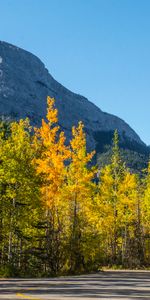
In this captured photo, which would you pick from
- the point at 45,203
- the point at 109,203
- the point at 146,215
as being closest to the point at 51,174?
the point at 45,203

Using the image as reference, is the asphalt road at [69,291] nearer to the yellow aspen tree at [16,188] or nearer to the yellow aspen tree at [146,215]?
the yellow aspen tree at [16,188]

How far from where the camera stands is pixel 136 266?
47.7 m

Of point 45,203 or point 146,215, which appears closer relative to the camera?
point 45,203

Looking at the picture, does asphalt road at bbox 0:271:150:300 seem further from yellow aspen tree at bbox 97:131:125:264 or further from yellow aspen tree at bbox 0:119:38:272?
yellow aspen tree at bbox 97:131:125:264

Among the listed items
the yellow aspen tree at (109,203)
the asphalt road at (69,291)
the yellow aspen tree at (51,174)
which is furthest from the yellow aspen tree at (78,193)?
the asphalt road at (69,291)

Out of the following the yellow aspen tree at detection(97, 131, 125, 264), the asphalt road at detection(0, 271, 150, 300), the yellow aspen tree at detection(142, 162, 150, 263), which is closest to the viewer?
the asphalt road at detection(0, 271, 150, 300)

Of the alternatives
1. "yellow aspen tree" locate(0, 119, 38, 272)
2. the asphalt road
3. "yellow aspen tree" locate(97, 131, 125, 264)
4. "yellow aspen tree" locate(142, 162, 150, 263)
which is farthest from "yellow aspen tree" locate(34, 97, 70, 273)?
"yellow aspen tree" locate(142, 162, 150, 263)

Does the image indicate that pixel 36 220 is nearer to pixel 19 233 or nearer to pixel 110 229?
pixel 19 233

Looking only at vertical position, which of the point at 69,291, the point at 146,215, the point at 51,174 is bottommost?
the point at 69,291

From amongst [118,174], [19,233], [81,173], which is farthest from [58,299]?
[118,174]

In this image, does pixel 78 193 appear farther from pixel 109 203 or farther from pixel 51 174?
pixel 109 203

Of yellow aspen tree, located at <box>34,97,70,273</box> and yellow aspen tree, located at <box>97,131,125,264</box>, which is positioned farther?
yellow aspen tree, located at <box>97,131,125,264</box>

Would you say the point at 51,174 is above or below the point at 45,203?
above

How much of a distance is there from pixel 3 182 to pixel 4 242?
5001 millimetres
